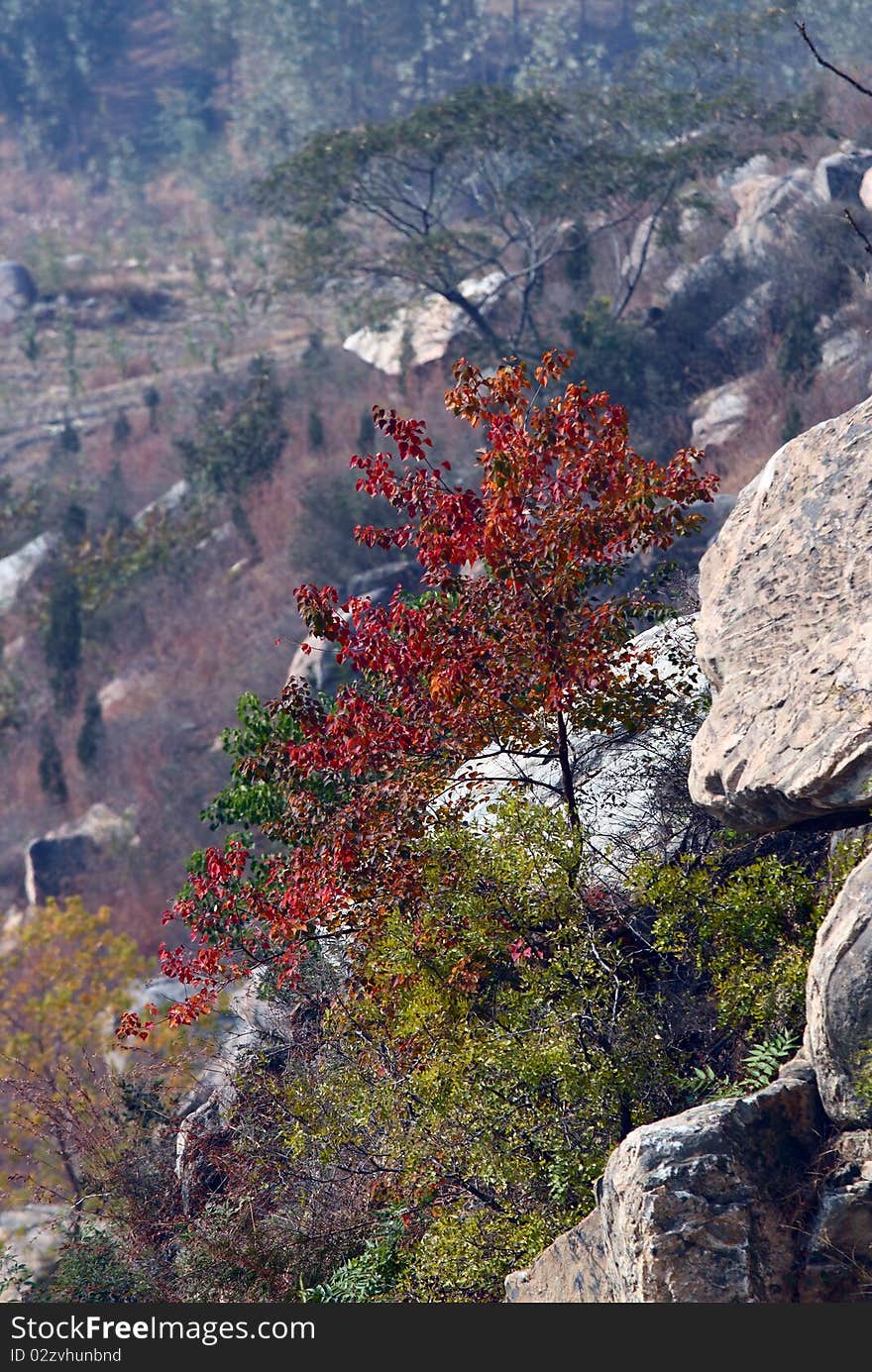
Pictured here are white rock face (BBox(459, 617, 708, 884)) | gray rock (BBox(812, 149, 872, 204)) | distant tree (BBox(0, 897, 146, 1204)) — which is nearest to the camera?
white rock face (BBox(459, 617, 708, 884))

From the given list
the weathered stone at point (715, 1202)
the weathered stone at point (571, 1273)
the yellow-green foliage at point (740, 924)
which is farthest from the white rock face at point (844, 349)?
the weathered stone at point (571, 1273)

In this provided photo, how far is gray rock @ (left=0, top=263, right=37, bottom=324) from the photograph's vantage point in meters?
53.7

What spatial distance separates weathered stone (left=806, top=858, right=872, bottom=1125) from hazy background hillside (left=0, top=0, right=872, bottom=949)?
21391mm

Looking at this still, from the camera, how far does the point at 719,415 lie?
104 ft

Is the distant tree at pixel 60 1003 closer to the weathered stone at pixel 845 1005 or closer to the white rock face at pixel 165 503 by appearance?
the weathered stone at pixel 845 1005

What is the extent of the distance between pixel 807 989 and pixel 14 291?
174ft

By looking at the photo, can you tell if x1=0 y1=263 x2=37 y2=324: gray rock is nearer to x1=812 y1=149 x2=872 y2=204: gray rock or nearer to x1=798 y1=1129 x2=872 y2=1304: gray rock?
x1=812 y1=149 x2=872 y2=204: gray rock

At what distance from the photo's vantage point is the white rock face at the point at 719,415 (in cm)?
3125

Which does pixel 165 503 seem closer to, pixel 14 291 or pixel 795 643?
pixel 14 291

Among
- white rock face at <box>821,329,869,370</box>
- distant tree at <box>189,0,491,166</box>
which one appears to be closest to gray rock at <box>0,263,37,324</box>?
distant tree at <box>189,0,491,166</box>

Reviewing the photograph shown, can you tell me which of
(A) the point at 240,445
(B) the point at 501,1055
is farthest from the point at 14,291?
(B) the point at 501,1055

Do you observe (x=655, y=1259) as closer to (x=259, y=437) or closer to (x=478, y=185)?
(x=259, y=437)

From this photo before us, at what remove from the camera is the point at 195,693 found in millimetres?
33156

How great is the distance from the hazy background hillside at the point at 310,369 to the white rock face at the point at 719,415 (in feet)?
0.24
